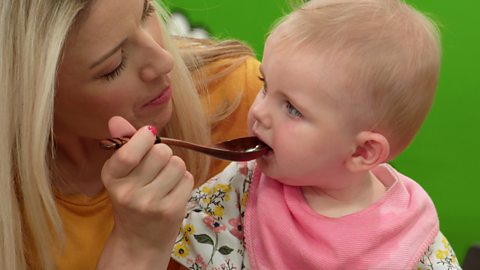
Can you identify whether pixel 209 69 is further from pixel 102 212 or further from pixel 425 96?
pixel 425 96

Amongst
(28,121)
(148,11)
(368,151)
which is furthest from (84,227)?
(368,151)

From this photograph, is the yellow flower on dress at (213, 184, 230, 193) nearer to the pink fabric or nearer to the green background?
the pink fabric

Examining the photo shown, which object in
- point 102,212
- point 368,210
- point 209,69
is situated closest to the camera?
point 368,210

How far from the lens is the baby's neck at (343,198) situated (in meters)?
0.98

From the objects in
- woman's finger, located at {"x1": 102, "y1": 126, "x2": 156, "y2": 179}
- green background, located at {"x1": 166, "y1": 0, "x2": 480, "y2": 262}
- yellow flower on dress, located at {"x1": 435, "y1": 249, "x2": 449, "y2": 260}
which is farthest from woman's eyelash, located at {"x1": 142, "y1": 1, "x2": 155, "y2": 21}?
green background, located at {"x1": 166, "y1": 0, "x2": 480, "y2": 262}

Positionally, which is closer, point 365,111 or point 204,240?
point 365,111

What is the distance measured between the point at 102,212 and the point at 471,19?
1191 millimetres

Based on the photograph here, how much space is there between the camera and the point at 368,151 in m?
0.92

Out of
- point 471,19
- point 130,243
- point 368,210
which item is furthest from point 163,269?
point 471,19

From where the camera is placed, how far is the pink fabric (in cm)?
96

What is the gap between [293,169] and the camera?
0.94 metres

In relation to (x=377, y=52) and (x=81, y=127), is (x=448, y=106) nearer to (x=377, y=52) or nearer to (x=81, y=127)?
(x=377, y=52)

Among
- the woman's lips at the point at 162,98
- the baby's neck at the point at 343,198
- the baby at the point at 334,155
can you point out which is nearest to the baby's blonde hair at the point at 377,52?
the baby at the point at 334,155

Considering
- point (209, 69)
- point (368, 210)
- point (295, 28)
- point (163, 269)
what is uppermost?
point (295, 28)
